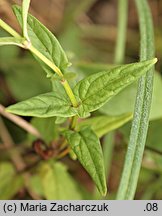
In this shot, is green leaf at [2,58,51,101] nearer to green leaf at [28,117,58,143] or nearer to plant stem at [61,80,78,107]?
green leaf at [28,117,58,143]

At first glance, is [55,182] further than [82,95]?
Yes

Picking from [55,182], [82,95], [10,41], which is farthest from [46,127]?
[10,41]

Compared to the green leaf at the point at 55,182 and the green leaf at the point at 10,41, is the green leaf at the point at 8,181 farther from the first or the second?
the green leaf at the point at 10,41

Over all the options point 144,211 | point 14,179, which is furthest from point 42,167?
point 144,211

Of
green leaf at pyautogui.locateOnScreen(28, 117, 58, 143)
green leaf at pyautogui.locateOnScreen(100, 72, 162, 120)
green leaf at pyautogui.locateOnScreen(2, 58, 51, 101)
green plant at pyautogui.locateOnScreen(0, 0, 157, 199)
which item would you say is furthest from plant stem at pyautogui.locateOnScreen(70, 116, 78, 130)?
green leaf at pyautogui.locateOnScreen(2, 58, 51, 101)

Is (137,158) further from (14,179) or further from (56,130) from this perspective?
(14,179)

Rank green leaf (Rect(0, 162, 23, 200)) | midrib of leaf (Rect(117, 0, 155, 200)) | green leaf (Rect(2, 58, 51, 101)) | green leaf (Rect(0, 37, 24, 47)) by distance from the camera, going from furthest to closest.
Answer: green leaf (Rect(2, 58, 51, 101)) < green leaf (Rect(0, 162, 23, 200)) < midrib of leaf (Rect(117, 0, 155, 200)) < green leaf (Rect(0, 37, 24, 47))

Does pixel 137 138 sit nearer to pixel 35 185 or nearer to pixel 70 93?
pixel 70 93

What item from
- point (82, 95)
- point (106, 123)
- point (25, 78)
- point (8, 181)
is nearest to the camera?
point (82, 95)
